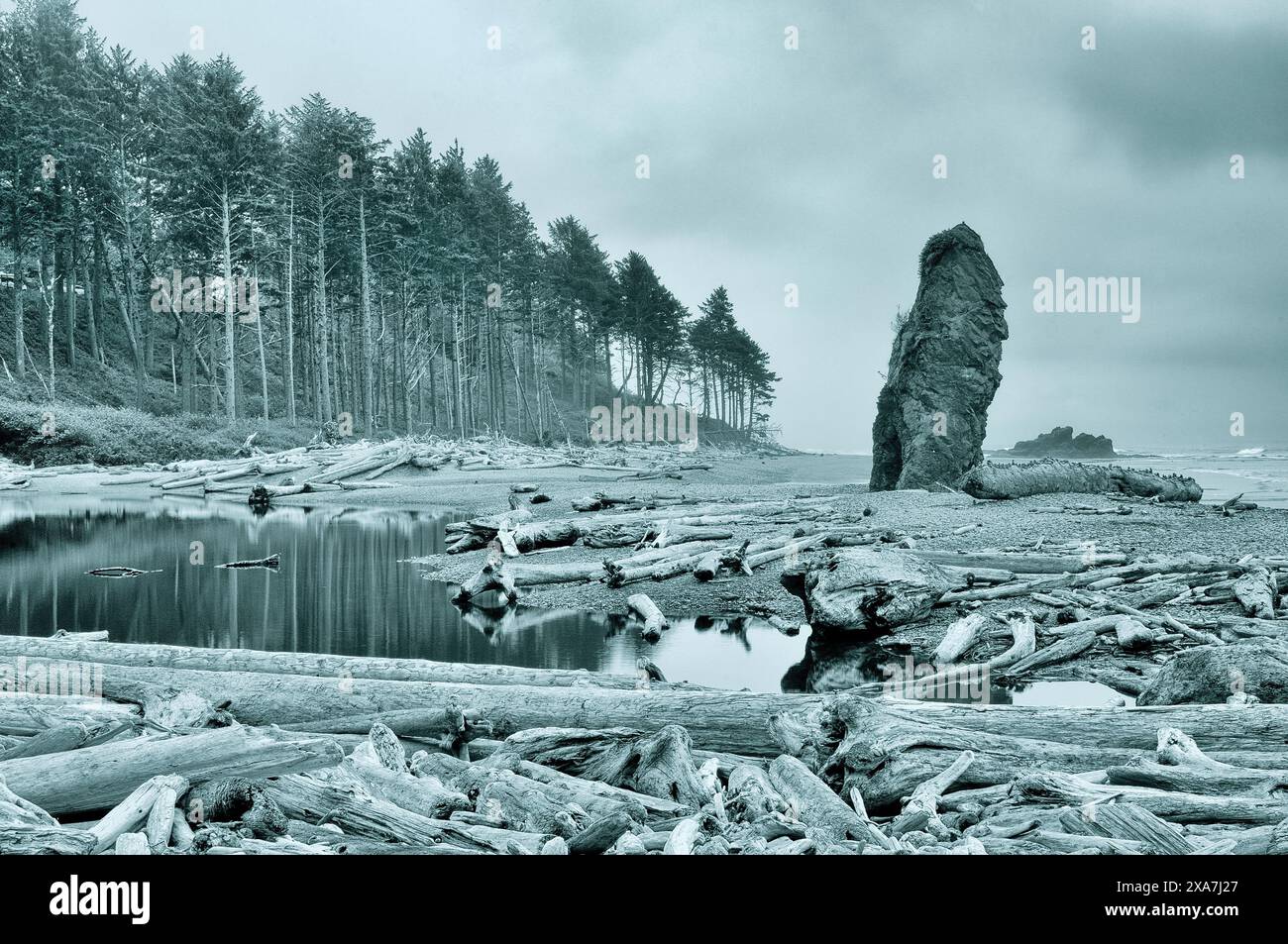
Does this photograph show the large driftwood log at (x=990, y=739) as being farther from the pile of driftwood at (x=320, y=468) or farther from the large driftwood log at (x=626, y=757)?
the pile of driftwood at (x=320, y=468)

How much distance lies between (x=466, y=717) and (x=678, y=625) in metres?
5.73

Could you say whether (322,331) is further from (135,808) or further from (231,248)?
(135,808)

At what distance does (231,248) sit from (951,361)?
41555mm

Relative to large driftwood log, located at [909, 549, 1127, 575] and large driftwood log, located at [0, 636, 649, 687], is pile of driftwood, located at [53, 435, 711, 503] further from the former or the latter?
large driftwood log, located at [909, 549, 1127, 575]

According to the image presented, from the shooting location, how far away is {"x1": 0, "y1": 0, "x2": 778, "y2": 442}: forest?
1807 inches

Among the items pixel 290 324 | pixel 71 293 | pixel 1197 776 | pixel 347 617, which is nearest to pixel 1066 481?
pixel 347 617

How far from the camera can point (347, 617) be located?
11930 millimetres

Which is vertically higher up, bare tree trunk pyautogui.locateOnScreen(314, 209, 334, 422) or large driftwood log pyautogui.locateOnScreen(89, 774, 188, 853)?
bare tree trunk pyautogui.locateOnScreen(314, 209, 334, 422)

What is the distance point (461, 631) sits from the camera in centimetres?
1079

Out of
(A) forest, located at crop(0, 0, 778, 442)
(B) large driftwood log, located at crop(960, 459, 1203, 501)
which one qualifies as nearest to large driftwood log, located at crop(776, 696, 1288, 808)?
(B) large driftwood log, located at crop(960, 459, 1203, 501)

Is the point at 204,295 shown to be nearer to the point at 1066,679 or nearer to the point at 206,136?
the point at 206,136

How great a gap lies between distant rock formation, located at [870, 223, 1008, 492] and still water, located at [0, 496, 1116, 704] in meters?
13.6

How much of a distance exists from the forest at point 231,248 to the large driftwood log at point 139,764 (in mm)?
41452

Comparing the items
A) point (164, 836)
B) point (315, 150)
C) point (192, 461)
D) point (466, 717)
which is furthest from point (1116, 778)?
point (315, 150)
